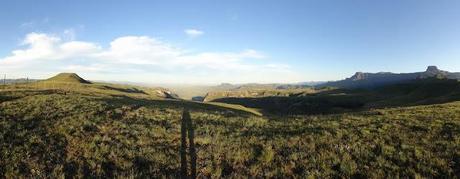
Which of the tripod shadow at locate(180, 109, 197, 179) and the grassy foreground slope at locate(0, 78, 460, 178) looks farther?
the tripod shadow at locate(180, 109, 197, 179)

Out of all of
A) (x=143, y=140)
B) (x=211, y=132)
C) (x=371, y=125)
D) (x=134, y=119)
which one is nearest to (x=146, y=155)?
(x=143, y=140)

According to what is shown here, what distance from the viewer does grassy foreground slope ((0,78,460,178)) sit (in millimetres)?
13922

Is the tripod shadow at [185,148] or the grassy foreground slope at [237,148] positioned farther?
the tripod shadow at [185,148]

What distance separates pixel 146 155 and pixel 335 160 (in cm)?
947

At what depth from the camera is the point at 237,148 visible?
17.7 m

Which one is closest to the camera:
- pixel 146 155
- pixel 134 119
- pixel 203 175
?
pixel 203 175

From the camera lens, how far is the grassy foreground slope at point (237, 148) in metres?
13.9

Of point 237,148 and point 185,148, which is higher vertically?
point 237,148

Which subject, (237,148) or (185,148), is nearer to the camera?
(237,148)

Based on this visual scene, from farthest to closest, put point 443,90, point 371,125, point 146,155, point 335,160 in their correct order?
point 443,90, point 371,125, point 146,155, point 335,160

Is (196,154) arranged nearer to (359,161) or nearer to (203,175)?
(203,175)

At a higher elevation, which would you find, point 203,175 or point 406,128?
point 406,128

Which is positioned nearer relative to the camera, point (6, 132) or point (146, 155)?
point (146, 155)

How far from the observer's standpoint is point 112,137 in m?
20.6
